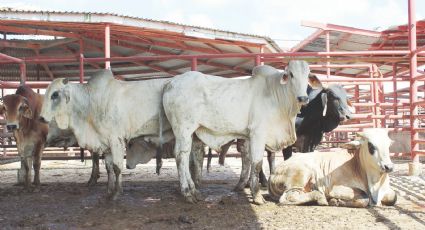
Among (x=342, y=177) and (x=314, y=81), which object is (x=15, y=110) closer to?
(x=314, y=81)

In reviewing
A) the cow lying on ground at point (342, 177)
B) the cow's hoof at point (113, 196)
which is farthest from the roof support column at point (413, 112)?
the cow's hoof at point (113, 196)

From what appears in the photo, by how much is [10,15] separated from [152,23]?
2704mm

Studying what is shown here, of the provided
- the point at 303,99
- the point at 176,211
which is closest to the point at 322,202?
the point at 303,99

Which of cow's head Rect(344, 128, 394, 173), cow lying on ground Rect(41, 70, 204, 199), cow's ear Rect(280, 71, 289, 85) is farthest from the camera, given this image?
cow lying on ground Rect(41, 70, 204, 199)

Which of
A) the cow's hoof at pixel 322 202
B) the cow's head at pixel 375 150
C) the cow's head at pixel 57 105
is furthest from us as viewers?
the cow's head at pixel 57 105

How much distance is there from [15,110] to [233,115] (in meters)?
3.27

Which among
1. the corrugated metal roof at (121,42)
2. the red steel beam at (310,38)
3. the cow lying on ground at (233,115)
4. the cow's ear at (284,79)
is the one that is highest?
the red steel beam at (310,38)

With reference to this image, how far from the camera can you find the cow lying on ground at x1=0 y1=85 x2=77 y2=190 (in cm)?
668

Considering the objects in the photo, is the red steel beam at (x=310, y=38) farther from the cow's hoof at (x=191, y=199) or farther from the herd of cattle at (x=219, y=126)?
the cow's hoof at (x=191, y=199)

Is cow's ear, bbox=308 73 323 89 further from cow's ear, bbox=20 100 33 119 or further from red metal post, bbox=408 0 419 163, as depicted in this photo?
cow's ear, bbox=20 100 33 119

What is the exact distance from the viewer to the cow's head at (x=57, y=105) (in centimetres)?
615

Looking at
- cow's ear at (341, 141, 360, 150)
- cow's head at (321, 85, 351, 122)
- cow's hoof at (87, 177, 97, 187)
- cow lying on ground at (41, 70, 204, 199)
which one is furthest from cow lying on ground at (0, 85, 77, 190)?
cow's ear at (341, 141, 360, 150)

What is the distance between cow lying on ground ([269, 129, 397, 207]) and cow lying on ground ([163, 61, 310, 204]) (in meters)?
0.35

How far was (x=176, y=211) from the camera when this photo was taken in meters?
5.11
